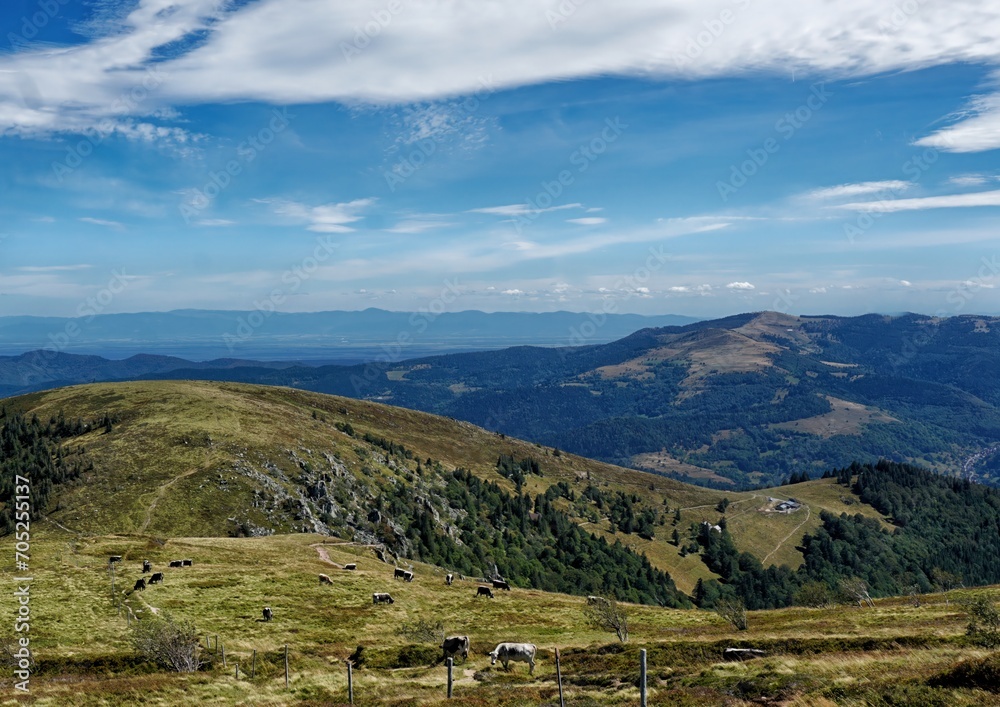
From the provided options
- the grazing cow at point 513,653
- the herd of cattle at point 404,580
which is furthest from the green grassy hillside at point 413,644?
the herd of cattle at point 404,580

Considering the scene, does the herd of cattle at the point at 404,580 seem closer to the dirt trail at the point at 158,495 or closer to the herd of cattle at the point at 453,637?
the herd of cattle at the point at 453,637

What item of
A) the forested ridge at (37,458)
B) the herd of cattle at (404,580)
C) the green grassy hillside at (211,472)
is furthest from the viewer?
the green grassy hillside at (211,472)

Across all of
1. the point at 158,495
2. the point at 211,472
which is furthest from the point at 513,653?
the point at 211,472

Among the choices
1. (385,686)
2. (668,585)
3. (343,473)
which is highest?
(385,686)

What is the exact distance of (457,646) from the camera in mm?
46094

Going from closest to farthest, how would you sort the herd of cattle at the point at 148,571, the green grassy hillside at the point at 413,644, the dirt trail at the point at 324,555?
the green grassy hillside at the point at 413,644 → the herd of cattle at the point at 148,571 → the dirt trail at the point at 324,555

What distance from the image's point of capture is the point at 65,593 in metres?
60.1

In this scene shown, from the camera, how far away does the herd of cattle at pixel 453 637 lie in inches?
1670

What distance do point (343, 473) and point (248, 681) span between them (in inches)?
5008

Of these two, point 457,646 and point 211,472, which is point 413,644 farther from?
point 211,472

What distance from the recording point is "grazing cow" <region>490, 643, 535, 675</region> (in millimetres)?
42188

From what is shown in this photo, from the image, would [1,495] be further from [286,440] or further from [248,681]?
[248,681]

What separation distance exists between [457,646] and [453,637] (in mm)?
690

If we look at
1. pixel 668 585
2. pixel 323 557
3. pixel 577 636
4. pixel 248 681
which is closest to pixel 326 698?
pixel 248 681
